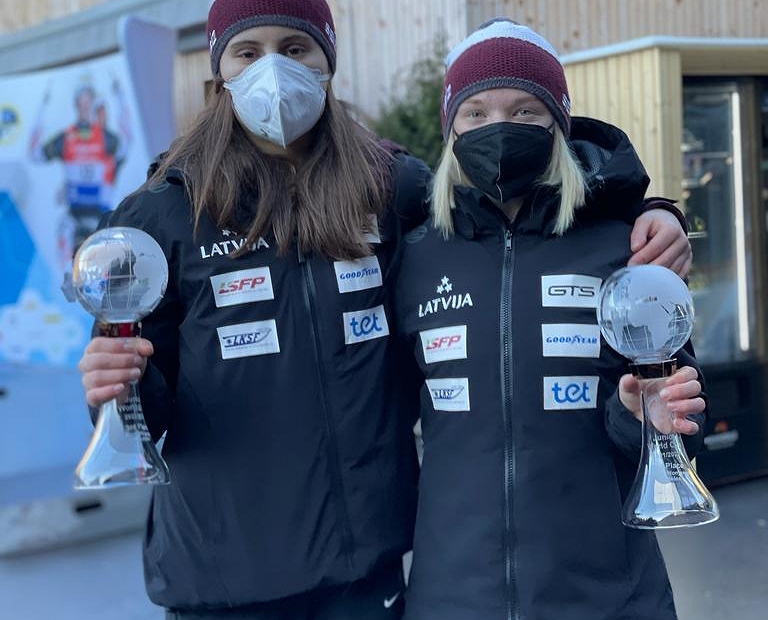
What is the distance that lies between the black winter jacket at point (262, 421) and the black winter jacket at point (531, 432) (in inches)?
5.6

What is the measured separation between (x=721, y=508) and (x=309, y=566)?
13.8 ft

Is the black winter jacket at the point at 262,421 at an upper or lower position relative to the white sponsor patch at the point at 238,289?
lower

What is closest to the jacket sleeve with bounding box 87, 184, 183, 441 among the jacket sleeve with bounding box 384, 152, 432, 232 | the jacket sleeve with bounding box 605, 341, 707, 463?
the jacket sleeve with bounding box 384, 152, 432, 232

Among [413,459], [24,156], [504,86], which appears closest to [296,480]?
[413,459]

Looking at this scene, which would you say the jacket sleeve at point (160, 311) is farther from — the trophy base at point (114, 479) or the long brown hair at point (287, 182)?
the trophy base at point (114, 479)

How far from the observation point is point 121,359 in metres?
1.83

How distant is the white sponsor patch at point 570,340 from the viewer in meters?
2.03

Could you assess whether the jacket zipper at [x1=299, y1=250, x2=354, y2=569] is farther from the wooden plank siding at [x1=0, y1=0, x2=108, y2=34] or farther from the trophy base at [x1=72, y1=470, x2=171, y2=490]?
the wooden plank siding at [x1=0, y1=0, x2=108, y2=34]

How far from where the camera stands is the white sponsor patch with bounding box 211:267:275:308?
7.05ft

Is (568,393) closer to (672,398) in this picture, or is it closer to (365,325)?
(672,398)

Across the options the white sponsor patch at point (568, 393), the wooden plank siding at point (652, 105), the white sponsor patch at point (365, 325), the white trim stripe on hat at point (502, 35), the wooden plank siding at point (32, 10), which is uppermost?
the wooden plank siding at point (32, 10)

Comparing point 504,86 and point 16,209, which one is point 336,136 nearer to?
point 504,86

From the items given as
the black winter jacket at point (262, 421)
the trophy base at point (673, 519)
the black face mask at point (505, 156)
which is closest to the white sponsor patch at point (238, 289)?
the black winter jacket at point (262, 421)

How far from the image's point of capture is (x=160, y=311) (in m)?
2.17
